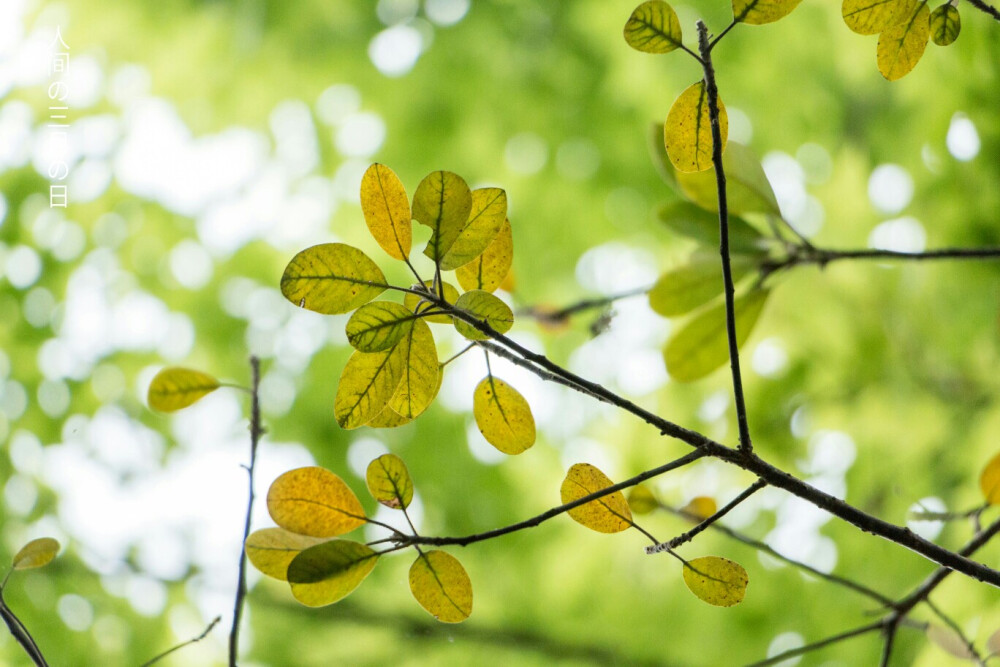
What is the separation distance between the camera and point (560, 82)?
4.67 ft

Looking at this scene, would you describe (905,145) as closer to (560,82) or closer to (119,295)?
(560,82)

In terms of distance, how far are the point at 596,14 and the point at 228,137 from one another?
0.85 metres

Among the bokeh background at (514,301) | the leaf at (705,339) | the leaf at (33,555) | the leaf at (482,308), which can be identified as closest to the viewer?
the leaf at (482,308)

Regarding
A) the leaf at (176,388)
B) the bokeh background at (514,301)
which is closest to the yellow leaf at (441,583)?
the leaf at (176,388)

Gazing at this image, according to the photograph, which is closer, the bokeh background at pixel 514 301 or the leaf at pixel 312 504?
the leaf at pixel 312 504

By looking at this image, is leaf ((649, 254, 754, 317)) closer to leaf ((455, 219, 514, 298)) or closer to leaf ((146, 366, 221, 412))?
leaf ((455, 219, 514, 298))

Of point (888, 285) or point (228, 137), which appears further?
point (228, 137)

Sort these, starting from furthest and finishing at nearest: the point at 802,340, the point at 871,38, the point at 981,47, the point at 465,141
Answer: the point at 465,141, the point at 802,340, the point at 871,38, the point at 981,47

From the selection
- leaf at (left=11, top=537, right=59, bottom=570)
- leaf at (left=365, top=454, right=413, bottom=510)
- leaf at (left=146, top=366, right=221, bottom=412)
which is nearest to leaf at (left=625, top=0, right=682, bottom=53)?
leaf at (left=365, top=454, right=413, bottom=510)

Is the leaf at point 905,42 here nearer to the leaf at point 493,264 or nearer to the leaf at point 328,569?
the leaf at point 493,264

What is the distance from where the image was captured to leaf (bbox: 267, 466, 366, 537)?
372 millimetres

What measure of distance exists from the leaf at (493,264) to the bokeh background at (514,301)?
2.25 feet

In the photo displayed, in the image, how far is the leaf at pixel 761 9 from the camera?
0.35 metres

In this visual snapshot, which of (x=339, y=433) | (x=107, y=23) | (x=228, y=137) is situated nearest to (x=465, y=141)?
(x=228, y=137)
